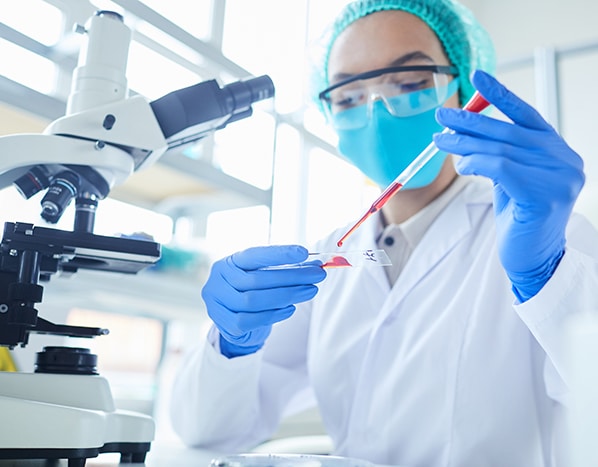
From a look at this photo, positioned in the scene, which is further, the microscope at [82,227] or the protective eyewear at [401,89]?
the protective eyewear at [401,89]

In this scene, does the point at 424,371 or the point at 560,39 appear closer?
the point at 424,371

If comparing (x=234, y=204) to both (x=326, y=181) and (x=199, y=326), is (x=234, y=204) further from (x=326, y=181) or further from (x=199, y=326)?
(x=326, y=181)

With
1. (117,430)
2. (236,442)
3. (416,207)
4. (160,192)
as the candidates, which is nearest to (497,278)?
(416,207)

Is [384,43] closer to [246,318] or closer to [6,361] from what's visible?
[246,318]


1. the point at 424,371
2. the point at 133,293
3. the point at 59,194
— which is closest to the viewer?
the point at 59,194

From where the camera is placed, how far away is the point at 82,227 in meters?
0.85

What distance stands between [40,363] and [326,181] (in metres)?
3.06

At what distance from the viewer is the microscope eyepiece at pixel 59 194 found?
77 cm

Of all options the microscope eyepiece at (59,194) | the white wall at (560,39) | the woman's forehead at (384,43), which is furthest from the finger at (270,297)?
the white wall at (560,39)

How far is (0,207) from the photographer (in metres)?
1.03

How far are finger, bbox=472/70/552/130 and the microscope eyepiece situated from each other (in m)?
0.57

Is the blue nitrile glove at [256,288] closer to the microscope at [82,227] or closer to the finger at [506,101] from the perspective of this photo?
the microscope at [82,227]

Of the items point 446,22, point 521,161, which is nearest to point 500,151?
point 521,161

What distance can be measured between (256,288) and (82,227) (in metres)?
0.27
